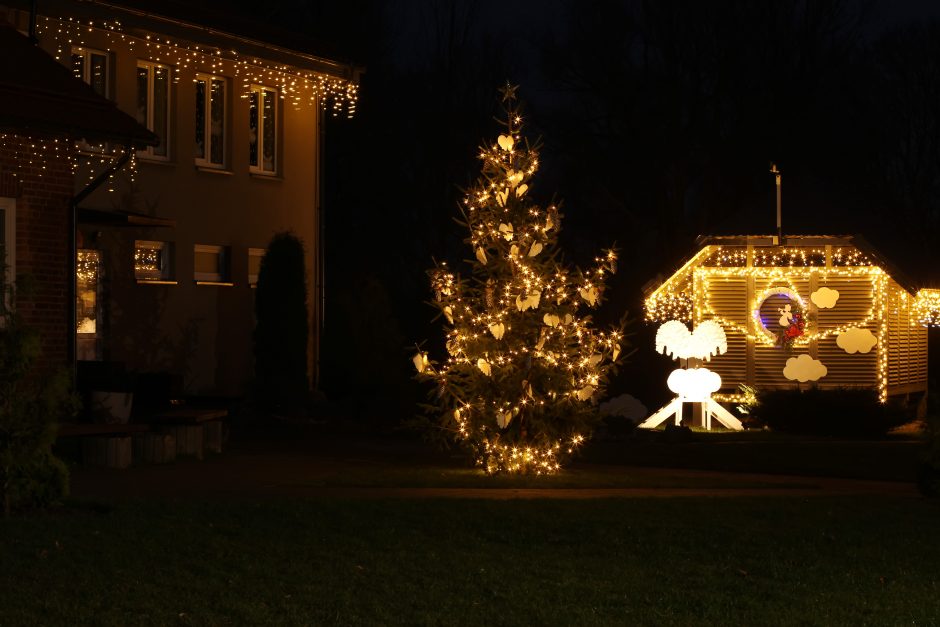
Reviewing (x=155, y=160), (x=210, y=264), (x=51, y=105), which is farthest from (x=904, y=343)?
(x=51, y=105)

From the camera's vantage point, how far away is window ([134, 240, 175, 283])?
81.5 ft

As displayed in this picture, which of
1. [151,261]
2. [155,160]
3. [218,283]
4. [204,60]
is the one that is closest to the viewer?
[155,160]

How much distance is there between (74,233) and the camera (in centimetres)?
1709

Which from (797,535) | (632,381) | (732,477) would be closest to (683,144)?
(632,381)

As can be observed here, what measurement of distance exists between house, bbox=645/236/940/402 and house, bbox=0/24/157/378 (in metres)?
11.5

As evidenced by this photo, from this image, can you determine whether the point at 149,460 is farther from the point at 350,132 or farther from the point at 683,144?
the point at 350,132

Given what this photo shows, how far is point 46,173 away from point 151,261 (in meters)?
8.43

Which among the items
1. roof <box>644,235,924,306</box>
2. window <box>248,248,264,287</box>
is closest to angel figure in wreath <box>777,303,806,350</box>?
roof <box>644,235,924,306</box>

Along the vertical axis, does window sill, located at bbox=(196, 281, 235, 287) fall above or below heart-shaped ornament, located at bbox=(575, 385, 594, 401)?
above

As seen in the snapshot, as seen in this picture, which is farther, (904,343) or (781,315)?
(904,343)

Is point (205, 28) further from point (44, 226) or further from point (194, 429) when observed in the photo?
point (194, 429)

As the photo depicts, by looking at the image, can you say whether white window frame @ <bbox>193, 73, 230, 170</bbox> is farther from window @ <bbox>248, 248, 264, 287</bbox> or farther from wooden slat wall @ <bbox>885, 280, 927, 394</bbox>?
wooden slat wall @ <bbox>885, 280, 927, 394</bbox>

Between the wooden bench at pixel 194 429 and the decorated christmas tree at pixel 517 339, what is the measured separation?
3.01m

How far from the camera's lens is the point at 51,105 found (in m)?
16.6
